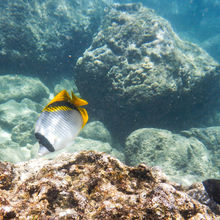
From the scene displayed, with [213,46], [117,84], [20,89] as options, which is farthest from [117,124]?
[213,46]

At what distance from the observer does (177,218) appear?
997mm

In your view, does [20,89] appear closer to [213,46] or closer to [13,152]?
[13,152]

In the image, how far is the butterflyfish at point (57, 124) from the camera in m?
1.23

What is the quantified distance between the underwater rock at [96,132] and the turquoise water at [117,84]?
0.04 m

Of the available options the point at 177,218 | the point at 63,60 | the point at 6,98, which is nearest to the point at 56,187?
the point at 177,218

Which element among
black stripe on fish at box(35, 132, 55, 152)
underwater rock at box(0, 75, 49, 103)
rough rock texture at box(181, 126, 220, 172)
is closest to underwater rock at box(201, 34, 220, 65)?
rough rock texture at box(181, 126, 220, 172)

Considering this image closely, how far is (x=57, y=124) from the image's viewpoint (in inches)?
49.6

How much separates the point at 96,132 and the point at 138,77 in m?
2.55

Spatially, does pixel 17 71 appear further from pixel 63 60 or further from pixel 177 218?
pixel 177 218

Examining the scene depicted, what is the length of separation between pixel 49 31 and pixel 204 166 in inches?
377

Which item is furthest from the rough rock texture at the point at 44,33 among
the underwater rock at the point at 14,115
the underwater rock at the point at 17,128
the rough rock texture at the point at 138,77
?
the rough rock texture at the point at 138,77

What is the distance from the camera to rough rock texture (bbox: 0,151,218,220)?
1.01 metres

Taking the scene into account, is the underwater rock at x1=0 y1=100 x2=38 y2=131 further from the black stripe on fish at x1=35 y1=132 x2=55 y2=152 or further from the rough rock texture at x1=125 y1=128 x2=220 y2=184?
the black stripe on fish at x1=35 y1=132 x2=55 y2=152

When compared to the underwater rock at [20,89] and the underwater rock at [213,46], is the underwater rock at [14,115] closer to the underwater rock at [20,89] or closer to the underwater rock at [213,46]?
the underwater rock at [20,89]
